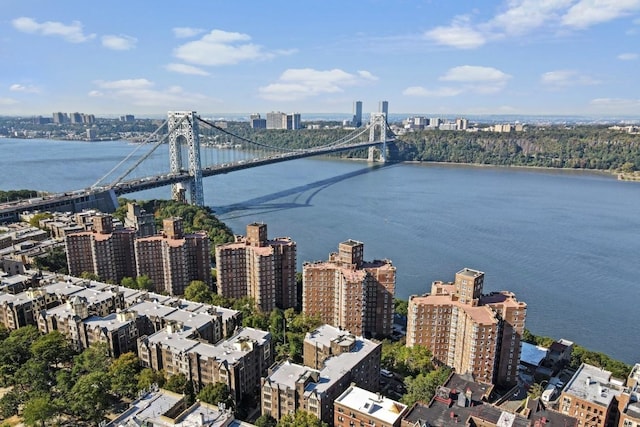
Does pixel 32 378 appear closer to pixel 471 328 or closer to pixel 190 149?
pixel 471 328

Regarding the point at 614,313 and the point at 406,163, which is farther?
the point at 406,163

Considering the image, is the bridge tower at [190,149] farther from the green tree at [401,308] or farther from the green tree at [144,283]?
the green tree at [401,308]

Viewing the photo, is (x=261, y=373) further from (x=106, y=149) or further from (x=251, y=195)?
(x=106, y=149)

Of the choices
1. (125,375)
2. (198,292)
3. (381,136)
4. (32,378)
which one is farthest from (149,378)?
(381,136)

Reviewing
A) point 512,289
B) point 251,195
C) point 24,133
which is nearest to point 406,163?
point 251,195

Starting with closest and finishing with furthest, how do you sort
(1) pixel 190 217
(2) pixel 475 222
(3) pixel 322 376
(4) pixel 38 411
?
1. (4) pixel 38 411
2. (3) pixel 322 376
3. (1) pixel 190 217
4. (2) pixel 475 222

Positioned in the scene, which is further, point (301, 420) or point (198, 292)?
point (198, 292)
